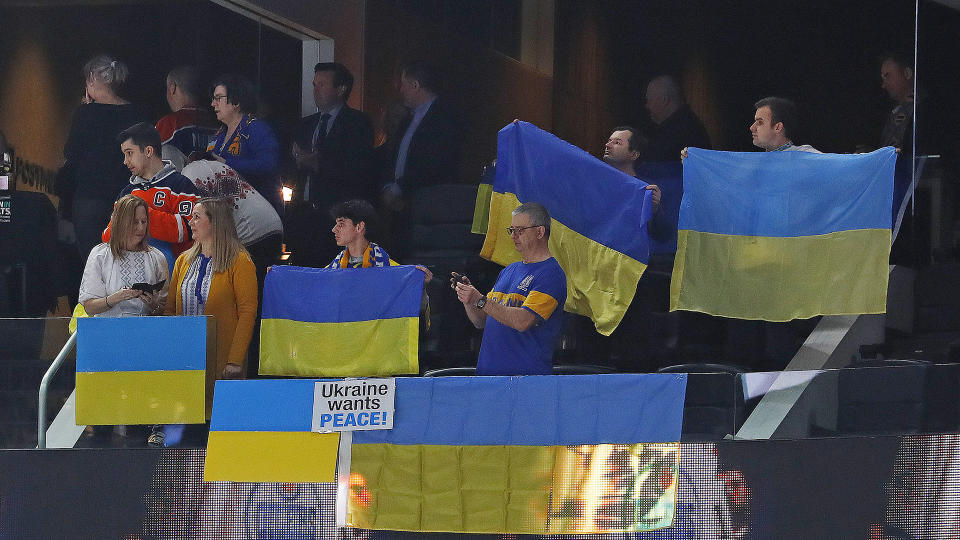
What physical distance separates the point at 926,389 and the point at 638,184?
6.41 feet

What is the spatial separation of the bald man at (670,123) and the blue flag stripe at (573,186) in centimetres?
75

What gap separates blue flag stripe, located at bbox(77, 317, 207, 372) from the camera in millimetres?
7344

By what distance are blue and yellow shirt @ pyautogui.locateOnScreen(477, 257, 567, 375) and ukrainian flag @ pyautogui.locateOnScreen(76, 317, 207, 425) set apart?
1613mm

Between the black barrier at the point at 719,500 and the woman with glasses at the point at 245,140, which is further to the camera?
the woman with glasses at the point at 245,140

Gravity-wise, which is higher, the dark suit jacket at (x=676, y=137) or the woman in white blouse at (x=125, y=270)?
the dark suit jacket at (x=676, y=137)

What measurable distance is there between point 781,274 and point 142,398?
366cm

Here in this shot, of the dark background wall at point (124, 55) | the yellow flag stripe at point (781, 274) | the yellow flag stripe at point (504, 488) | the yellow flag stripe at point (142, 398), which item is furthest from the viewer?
the dark background wall at point (124, 55)

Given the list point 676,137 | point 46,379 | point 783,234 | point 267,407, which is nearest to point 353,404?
point 267,407

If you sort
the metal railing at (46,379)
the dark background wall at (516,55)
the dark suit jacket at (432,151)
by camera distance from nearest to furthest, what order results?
the metal railing at (46,379) → the dark background wall at (516,55) → the dark suit jacket at (432,151)

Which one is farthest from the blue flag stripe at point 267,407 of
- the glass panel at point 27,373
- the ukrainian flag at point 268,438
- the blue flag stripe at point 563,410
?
the glass panel at point 27,373

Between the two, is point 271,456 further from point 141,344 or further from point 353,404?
point 141,344

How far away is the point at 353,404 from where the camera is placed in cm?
705

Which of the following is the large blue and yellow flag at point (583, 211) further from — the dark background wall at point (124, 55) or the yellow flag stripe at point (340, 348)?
the dark background wall at point (124, 55)

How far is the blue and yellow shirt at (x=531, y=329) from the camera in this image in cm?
723
